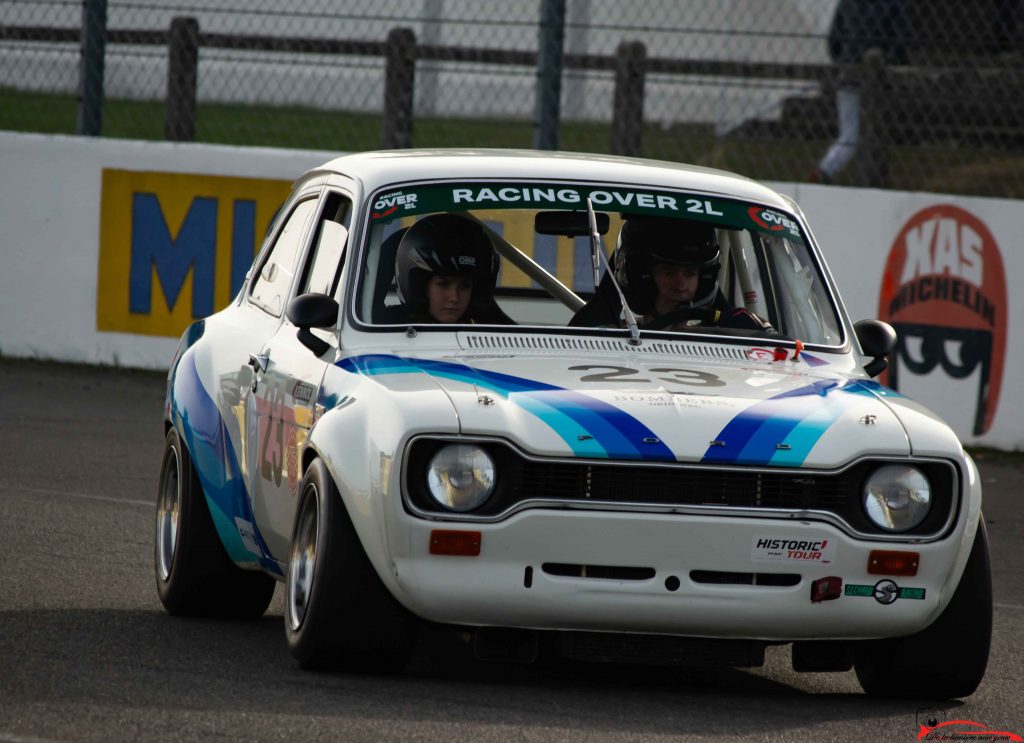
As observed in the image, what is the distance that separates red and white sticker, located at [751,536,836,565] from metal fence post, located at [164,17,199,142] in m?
10.0

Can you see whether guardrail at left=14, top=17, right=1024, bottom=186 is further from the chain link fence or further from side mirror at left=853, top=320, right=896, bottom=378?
side mirror at left=853, top=320, right=896, bottom=378

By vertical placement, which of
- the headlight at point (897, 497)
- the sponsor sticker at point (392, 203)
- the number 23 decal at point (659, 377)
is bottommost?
the headlight at point (897, 497)

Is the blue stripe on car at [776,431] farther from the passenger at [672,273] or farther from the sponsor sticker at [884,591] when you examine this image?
the passenger at [672,273]

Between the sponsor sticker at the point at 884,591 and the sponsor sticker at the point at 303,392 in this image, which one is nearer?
the sponsor sticker at the point at 884,591

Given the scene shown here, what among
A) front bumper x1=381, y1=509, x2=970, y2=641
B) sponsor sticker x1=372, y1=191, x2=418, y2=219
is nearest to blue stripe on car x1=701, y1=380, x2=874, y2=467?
front bumper x1=381, y1=509, x2=970, y2=641

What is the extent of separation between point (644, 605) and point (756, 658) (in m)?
0.42

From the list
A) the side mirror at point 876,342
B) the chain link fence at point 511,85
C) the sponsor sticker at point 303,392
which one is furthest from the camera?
the chain link fence at point 511,85

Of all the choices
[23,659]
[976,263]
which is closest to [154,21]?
[976,263]

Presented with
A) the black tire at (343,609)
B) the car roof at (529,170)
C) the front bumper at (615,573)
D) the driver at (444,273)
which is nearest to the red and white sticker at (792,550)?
the front bumper at (615,573)

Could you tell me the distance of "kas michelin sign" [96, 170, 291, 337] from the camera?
13969 mm

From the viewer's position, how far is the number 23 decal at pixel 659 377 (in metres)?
5.84

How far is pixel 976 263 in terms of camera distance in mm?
12742

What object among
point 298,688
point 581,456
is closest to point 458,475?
point 581,456

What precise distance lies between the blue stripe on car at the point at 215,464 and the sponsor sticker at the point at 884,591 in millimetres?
1831
